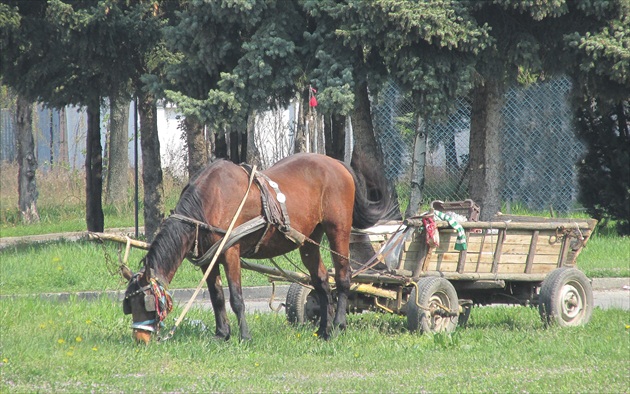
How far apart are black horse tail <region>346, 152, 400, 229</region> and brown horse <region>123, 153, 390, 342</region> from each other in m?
0.01

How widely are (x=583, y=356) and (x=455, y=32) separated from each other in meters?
7.38

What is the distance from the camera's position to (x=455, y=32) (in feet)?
47.1

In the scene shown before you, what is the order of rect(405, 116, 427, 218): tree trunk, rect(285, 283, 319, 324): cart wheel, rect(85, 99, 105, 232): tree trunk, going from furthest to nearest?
1. rect(85, 99, 105, 232): tree trunk
2. rect(405, 116, 427, 218): tree trunk
3. rect(285, 283, 319, 324): cart wheel

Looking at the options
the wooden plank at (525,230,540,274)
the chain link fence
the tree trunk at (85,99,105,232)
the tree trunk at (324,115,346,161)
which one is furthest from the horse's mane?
the chain link fence

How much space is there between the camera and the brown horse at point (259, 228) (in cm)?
833

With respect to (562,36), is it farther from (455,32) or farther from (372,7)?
(372,7)

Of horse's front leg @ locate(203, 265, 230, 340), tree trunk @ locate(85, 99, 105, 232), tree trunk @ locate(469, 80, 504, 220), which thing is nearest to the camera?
horse's front leg @ locate(203, 265, 230, 340)

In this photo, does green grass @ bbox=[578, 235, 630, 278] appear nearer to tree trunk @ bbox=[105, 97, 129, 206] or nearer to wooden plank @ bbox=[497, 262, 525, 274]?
wooden plank @ bbox=[497, 262, 525, 274]

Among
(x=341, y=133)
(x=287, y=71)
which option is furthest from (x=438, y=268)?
(x=341, y=133)

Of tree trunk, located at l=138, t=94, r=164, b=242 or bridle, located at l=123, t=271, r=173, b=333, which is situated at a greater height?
tree trunk, located at l=138, t=94, r=164, b=242

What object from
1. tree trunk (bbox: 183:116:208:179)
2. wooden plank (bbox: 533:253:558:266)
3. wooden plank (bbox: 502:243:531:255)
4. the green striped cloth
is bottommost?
wooden plank (bbox: 533:253:558:266)

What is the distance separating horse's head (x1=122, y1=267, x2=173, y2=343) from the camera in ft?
26.8

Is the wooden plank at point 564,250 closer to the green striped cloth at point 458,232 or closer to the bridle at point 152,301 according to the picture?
the green striped cloth at point 458,232

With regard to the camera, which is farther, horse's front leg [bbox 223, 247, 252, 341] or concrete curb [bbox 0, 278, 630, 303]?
concrete curb [bbox 0, 278, 630, 303]
